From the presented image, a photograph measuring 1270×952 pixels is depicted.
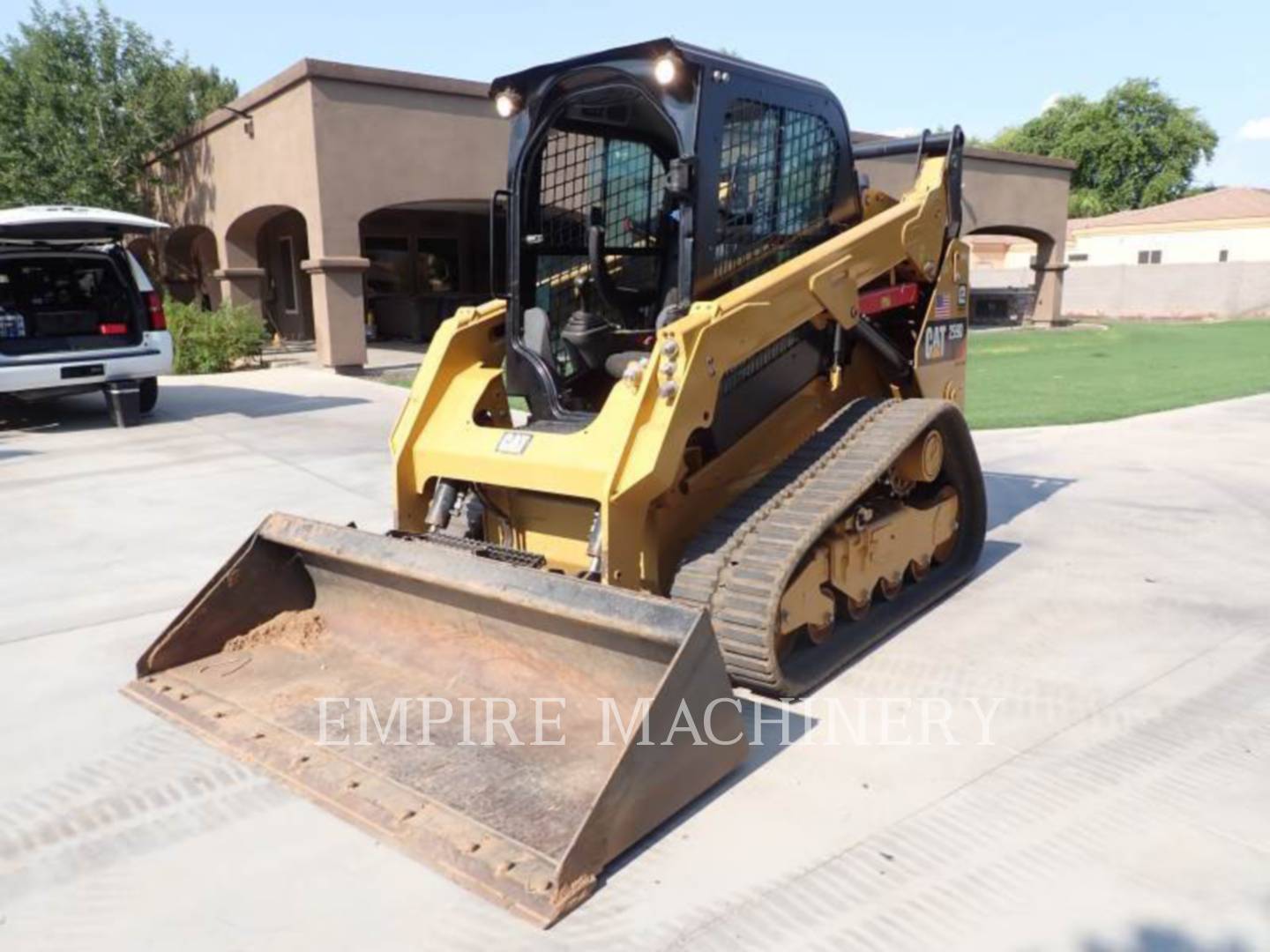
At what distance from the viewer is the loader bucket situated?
2.72 meters

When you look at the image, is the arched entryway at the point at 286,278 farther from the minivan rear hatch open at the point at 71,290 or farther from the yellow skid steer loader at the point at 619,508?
the yellow skid steer loader at the point at 619,508

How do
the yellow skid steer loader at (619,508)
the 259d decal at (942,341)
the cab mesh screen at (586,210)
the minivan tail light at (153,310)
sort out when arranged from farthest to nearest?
1. the minivan tail light at (153,310)
2. the 259d decal at (942,341)
3. the cab mesh screen at (586,210)
4. the yellow skid steer loader at (619,508)

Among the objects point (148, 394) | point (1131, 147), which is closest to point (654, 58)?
point (148, 394)

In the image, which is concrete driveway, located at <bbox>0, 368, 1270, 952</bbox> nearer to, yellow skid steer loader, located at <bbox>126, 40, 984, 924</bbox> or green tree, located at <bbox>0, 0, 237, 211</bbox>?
yellow skid steer loader, located at <bbox>126, 40, 984, 924</bbox>

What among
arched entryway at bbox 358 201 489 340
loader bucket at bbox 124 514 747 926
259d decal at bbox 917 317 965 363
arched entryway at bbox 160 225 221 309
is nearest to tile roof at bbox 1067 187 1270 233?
arched entryway at bbox 358 201 489 340

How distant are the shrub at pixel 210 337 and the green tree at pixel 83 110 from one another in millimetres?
5158

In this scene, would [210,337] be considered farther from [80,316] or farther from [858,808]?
[858,808]

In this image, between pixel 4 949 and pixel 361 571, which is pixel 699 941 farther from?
pixel 361 571

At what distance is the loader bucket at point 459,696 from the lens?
2721mm

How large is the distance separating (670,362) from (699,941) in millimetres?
1931

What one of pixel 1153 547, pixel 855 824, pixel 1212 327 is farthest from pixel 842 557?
pixel 1212 327

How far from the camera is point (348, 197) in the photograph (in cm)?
1452

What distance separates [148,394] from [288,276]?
1183cm
